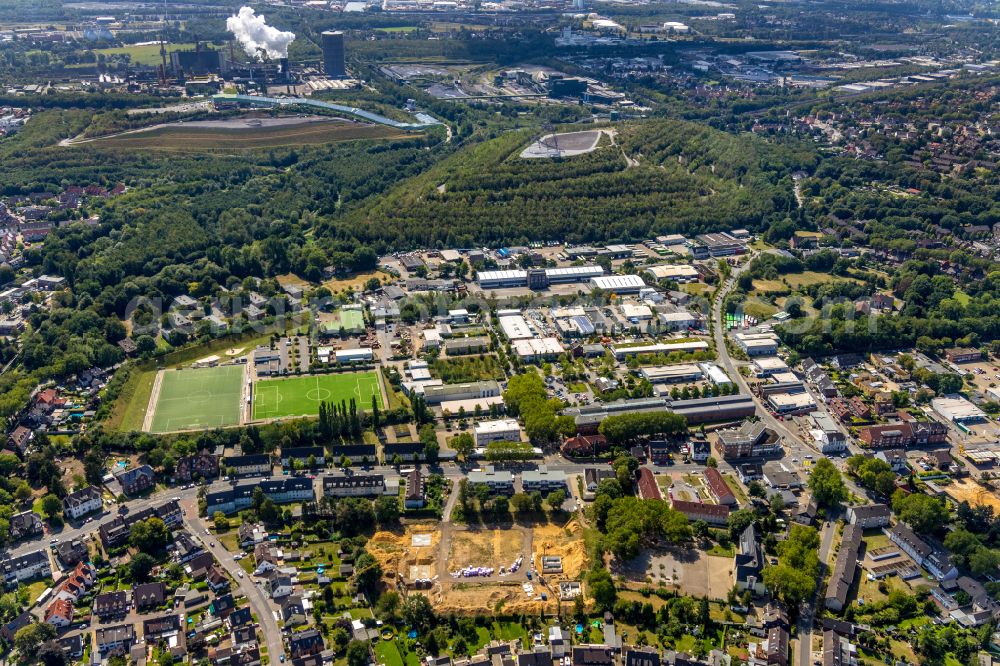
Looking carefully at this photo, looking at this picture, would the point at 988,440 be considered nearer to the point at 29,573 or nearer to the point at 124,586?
the point at 124,586

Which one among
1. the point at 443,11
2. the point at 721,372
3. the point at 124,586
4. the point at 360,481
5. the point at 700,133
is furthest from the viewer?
the point at 443,11

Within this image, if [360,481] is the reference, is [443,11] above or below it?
above

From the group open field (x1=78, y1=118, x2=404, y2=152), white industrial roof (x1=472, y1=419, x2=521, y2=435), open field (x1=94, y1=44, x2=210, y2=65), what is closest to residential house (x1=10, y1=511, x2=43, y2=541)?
white industrial roof (x1=472, y1=419, x2=521, y2=435)

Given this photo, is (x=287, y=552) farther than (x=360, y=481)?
No

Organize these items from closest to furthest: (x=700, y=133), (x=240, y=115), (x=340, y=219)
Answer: (x=340, y=219)
(x=700, y=133)
(x=240, y=115)

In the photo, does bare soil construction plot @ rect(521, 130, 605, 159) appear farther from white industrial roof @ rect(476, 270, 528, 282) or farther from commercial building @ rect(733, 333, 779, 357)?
commercial building @ rect(733, 333, 779, 357)

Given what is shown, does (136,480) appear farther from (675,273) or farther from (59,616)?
(675,273)

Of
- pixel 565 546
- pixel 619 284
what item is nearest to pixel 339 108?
pixel 619 284

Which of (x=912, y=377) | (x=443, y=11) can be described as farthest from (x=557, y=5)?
(x=912, y=377)
